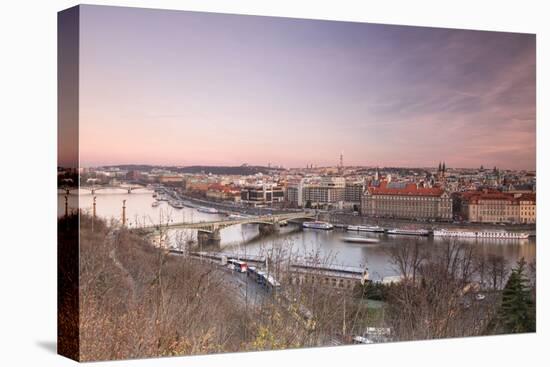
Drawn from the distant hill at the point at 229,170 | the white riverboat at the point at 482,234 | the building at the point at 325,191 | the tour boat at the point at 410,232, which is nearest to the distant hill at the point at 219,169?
the distant hill at the point at 229,170

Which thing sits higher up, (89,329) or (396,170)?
(396,170)

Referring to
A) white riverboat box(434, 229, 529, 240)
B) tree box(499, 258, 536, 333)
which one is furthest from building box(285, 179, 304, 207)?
tree box(499, 258, 536, 333)

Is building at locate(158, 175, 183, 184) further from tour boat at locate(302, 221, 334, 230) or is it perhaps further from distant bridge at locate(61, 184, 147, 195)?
tour boat at locate(302, 221, 334, 230)

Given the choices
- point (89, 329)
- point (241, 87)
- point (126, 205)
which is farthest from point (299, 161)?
point (89, 329)

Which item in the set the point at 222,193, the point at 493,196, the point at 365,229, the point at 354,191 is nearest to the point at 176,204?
the point at 222,193

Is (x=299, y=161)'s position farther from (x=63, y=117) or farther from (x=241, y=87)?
(x=63, y=117)

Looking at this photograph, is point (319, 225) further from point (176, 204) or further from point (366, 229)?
point (176, 204)
